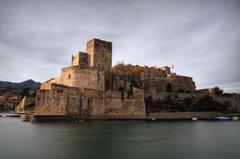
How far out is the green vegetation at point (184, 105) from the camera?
2380 centimetres

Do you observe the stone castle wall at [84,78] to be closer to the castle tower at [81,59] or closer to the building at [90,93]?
the building at [90,93]

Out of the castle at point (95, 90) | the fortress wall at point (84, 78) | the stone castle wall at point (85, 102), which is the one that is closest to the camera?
the stone castle wall at point (85, 102)

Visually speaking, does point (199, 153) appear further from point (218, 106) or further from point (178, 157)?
point (218, 106)

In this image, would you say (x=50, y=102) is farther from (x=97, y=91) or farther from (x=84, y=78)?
(x=84, y=78)

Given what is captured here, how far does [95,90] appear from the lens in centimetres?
2033

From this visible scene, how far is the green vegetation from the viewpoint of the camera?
23.8m

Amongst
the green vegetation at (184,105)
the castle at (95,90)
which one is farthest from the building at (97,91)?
the green vegetation at (184,105)

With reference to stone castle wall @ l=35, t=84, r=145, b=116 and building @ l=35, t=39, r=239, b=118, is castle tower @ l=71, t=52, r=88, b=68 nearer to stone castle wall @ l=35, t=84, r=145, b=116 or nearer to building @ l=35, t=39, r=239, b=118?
building @ l=35, t=39, r=239, b=118

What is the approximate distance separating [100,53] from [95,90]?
5.91 metres

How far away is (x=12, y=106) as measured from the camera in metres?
48.3

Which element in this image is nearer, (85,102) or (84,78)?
(85,102)

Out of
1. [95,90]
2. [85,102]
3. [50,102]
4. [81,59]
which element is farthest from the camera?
[81,59]

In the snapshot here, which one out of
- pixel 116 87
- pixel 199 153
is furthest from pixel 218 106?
pixel 199 153

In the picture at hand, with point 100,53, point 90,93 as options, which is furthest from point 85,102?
point 100,53
